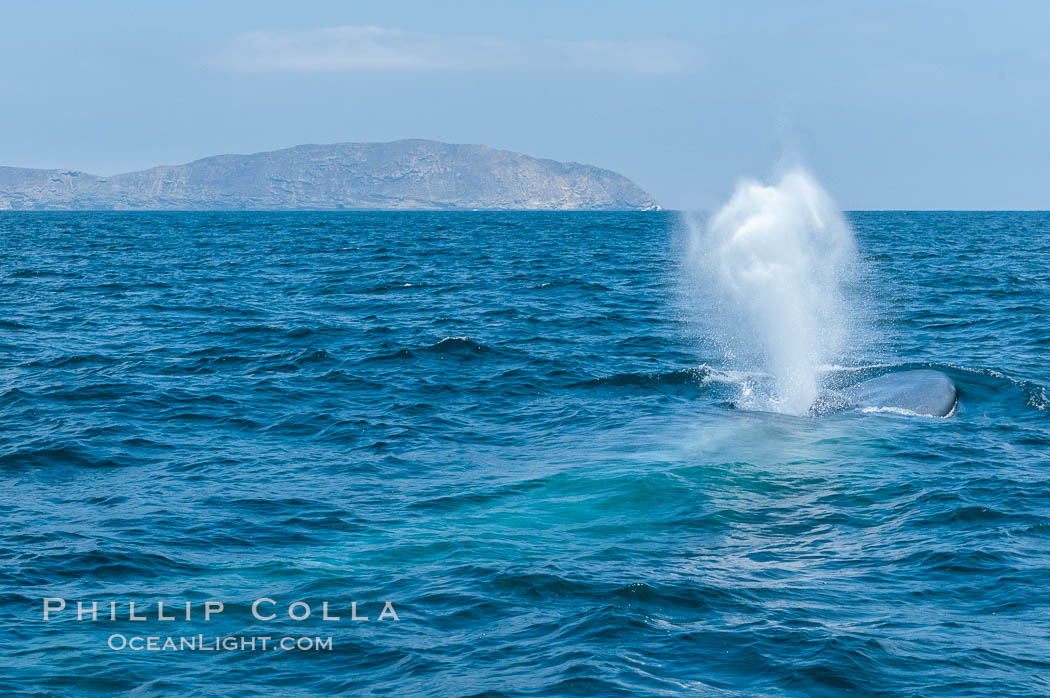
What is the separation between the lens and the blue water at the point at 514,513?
492 inches

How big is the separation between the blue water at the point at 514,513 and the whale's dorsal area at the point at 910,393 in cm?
68

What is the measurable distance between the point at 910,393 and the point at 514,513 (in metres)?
14.0

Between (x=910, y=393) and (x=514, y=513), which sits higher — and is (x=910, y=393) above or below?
above

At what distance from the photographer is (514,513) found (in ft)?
60.3

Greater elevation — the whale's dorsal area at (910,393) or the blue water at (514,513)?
the whale's dorsal area at (910,393)

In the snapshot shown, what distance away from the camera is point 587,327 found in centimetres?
4275

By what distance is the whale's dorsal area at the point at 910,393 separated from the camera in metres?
26.6

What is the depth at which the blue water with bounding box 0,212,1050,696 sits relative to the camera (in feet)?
41.0

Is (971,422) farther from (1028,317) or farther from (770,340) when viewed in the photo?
(1028,317)

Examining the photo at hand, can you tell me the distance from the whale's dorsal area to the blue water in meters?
0.68

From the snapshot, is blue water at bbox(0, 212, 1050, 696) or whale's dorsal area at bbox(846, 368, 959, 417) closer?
blue water at bbox(0, 212, 1050, 696)

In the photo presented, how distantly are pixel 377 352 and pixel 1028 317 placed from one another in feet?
86.4

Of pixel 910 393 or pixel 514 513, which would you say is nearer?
pixel 514 513

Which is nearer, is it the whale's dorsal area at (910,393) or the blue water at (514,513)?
the blue water at (514,513)
